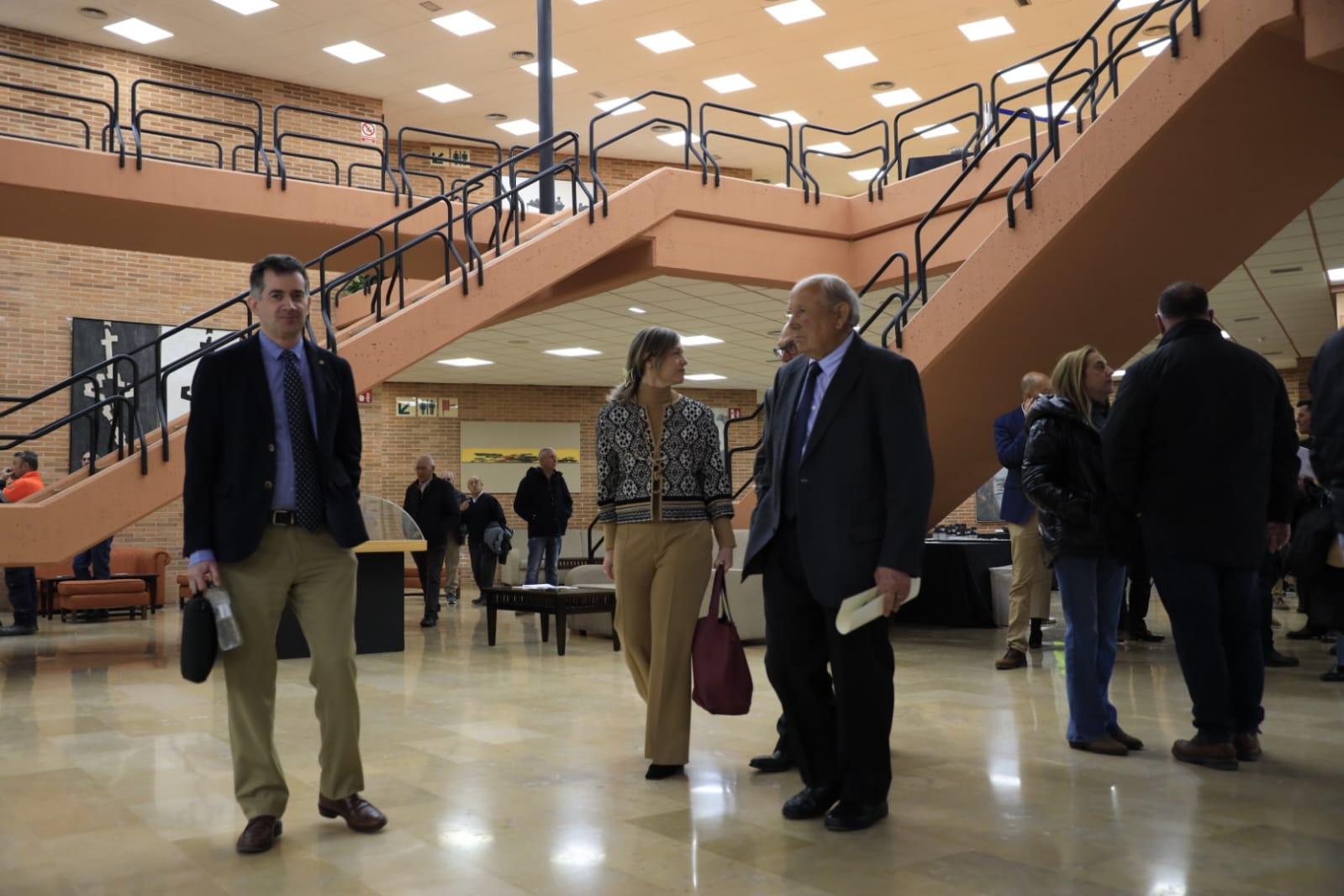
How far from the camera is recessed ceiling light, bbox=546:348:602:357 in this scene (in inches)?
627

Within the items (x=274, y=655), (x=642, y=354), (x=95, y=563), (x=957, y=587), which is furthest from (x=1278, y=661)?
(x=95, y=563)

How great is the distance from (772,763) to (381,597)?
16.8ft

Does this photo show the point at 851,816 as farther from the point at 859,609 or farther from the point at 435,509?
the point at 435,509

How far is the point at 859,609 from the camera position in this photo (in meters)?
3.31

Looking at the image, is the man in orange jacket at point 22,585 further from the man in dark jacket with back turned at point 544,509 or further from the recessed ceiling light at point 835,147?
the recessed ceiling light at point 835,147

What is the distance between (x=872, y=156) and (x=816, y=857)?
2025cm

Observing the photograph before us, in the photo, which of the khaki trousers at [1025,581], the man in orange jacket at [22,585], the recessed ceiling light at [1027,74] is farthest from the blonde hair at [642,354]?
the recessed ceiling light at [1027,74]

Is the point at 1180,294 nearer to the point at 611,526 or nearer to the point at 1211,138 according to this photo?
the point at 611,526

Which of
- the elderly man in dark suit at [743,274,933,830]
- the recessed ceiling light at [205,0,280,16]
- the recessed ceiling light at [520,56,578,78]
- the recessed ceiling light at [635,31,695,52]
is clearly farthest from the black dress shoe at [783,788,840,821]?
the recessed ceiling light at [520,56,578,78]

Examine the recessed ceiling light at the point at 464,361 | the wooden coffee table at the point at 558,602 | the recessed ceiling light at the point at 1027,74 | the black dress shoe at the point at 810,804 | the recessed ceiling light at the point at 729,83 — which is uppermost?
the recessed ceiling light at the point at 1027,74

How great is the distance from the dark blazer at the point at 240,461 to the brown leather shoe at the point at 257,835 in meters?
0.76

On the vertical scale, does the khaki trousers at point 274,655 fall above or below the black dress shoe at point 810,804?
above

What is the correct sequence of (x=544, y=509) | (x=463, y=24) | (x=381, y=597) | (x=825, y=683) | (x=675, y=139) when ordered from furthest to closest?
(x=675, y=139)
(x=463, y=24)
(x=544, y=509)
(x=381, y=597)
(x=825, y=683)

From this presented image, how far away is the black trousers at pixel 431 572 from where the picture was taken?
10.8 metres
